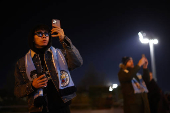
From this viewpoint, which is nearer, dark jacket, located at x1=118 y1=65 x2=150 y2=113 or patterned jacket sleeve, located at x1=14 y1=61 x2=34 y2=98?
patterned jacket sleeve, located at x1=14 y1=61 x2=34 y2=98

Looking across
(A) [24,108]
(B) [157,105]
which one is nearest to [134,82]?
(B) [157,105]

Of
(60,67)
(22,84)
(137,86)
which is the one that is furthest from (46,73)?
(137,86)

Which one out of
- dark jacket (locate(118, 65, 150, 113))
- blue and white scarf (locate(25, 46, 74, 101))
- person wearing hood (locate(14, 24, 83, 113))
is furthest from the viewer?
dark jacket (locate(118, 65, 150, 113))

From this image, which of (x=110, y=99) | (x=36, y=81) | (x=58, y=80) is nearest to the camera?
(x=36, y=81)

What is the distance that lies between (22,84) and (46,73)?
0.32 metres

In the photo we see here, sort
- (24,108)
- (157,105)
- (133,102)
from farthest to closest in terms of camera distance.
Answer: (24,108) → (157,105) → (133,102)

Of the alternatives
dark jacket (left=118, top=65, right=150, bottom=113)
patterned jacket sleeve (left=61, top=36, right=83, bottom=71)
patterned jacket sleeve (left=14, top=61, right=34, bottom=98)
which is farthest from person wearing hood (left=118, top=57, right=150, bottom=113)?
patterned jacket sleeve (left=14, top=61, right=34, bottom=98)

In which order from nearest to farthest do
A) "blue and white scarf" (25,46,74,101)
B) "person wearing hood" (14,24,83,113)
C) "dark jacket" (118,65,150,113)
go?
1. "person wearing hood" (14,24,83,113)
2. "blue and white scarf" (25,46,74,101)
3. "dark jacket" (118,65,150,113)

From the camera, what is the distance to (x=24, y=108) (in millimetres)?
13133

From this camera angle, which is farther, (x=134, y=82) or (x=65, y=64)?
(x=134, y=82)

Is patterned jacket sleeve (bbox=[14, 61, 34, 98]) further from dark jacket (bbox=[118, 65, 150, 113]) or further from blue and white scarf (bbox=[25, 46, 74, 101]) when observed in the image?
dark jacket (bbox=[118, 65, 150, 113])

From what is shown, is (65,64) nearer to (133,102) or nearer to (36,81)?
(36,81)

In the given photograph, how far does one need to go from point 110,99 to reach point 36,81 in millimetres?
10427

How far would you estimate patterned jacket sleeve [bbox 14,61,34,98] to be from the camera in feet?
7.32
